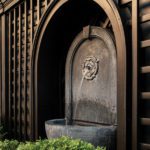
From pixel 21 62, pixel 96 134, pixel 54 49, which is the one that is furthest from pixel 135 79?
pixel 21 62

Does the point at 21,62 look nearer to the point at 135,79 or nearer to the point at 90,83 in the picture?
the point at 90,83

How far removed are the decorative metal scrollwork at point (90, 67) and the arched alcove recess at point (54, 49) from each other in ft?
2.48

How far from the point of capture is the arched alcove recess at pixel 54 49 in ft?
19.7

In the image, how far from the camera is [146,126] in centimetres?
402

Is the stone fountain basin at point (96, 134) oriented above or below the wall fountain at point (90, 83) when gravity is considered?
below

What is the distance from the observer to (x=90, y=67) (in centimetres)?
587

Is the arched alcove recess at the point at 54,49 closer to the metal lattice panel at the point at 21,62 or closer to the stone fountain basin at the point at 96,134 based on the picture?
the metal lattice panel at the point at 21,62

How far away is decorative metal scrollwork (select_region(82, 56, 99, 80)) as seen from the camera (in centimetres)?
578

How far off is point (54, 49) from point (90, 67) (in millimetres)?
1105

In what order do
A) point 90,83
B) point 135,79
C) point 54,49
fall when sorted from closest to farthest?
1. point 135,79
2. point 90,83
3. point 54,49

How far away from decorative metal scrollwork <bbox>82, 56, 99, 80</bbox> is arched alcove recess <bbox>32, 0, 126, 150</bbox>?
0.75 m

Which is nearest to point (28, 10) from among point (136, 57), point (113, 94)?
point (113, 94)

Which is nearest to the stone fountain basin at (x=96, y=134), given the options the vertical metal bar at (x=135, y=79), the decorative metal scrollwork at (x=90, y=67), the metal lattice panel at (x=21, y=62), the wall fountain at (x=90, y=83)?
the wall fountain at (x=90, y=83)

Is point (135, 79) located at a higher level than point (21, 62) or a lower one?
lower
